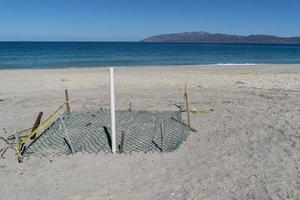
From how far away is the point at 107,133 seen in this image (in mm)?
10414

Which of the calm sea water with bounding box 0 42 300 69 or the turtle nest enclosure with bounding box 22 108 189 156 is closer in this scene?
the turtle nest enclosure with bounding box 22 108 189 156

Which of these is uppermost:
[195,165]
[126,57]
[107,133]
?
→ [195,165]

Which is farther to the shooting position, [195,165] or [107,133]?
[107,133]

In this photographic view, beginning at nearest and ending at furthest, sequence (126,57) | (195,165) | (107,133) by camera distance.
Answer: (195,165)
(107,133)
(126,57)

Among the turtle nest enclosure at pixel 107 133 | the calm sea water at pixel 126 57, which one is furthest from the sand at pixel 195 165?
the calm sea water at pixel 126 57

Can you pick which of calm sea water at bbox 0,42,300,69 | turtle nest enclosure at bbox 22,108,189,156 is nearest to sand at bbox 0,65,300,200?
turtle nest enclosure at bbox 22,108,189,156

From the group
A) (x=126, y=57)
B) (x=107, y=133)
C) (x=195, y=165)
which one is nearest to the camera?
(x=195, y=165)

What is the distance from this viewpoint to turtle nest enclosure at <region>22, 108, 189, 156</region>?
9.20m

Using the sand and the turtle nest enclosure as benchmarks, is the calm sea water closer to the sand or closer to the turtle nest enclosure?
the turtle nest enclosure

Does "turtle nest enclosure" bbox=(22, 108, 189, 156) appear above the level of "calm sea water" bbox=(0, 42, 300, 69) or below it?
above

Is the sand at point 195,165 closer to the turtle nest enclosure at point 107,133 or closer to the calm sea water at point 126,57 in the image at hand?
the turtle nest enclosure at point 107,133

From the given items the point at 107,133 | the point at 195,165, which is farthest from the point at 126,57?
the point at 195,165

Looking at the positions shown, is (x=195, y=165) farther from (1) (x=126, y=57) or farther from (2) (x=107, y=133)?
(1) (x=126, y=57)

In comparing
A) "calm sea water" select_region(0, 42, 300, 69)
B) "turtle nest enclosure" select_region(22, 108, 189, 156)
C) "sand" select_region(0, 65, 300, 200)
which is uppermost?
"sand" select_region(0, 65, 300, 200)
